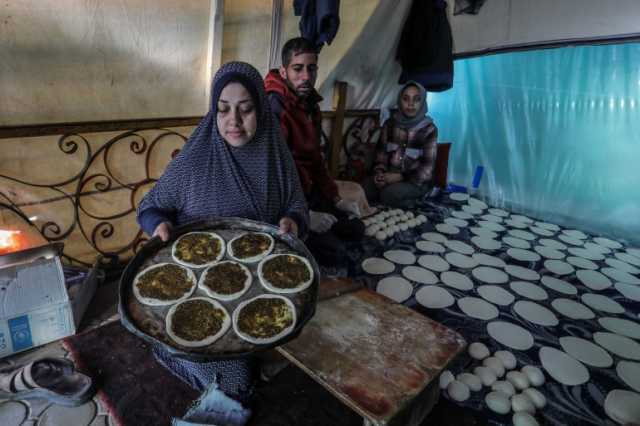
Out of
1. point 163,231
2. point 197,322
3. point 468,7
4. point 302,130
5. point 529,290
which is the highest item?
point 468,7

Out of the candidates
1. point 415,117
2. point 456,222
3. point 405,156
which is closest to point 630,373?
point 456,222

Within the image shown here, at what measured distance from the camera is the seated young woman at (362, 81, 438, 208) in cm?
401

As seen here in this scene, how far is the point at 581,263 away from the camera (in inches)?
125

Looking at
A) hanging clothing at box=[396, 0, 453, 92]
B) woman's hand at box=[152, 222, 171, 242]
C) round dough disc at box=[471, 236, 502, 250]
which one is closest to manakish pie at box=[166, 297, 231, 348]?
woman's hand at box=[152, 222, 171, 242]

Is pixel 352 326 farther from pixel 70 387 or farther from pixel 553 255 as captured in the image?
pixel 553 255

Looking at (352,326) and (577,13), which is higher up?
(577,13)

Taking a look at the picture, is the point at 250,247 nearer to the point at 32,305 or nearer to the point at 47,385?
the point at 47,385

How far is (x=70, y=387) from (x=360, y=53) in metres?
Answer: 3.43

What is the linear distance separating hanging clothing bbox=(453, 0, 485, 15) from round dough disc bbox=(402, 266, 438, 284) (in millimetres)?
2876

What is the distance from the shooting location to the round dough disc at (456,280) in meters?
2.74

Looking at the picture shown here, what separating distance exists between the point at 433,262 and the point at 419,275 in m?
0.29

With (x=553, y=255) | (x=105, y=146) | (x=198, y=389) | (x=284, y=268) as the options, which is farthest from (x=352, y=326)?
(x=553, y=255)

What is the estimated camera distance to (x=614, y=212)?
3.63 metres

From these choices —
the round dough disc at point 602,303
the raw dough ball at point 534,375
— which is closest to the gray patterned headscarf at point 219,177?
the raw dough ball at point 534,375
